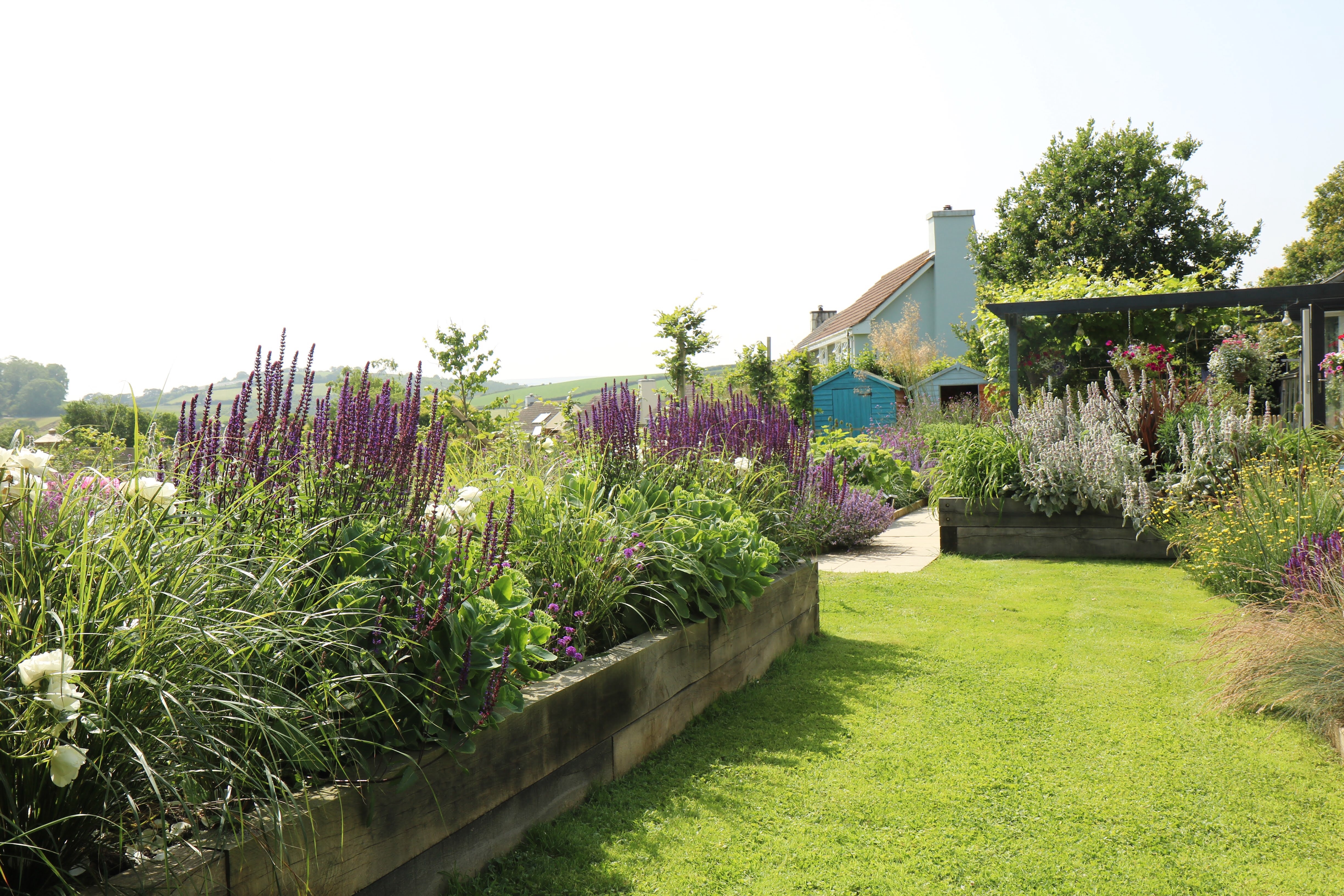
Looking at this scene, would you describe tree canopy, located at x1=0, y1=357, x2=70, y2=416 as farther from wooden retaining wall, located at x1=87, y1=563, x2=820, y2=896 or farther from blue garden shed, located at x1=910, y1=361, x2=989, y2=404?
Answer: blue garden shed, located at x1=910, y1=361, x2=989, y2=404

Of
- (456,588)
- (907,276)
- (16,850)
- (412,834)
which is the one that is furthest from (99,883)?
(907,276)

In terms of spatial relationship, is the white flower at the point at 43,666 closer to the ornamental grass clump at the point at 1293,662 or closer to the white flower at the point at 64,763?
the white flower at the point at 64,763

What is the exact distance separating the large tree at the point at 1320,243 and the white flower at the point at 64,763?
29584 millimetres

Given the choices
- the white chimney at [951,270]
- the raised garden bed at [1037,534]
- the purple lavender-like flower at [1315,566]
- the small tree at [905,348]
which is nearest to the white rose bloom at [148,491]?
the purple lavender-like flower at [1315,566]

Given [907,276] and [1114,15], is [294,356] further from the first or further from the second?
[907,276]

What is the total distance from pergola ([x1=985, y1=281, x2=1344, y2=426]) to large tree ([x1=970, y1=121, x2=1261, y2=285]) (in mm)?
11719

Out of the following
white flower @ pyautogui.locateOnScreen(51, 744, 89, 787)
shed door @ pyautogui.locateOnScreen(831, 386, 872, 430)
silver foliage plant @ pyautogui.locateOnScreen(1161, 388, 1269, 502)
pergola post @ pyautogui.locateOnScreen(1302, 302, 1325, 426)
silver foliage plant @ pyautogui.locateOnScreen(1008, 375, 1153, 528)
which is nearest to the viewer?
white flower @ pyautogui.locateOnScreen(51, 744, 89, 787)

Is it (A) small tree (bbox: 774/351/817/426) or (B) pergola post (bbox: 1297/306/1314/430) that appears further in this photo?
(A) small tree (bbox: 774/351/817/426)

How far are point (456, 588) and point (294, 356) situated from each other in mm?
755

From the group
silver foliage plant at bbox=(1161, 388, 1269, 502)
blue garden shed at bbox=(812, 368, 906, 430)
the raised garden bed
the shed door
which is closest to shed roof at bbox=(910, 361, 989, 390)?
blue garden shed at bbox=(812, 368, 906, 430)

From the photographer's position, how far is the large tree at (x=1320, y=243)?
24609mm

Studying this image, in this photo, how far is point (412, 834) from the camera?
1.80 m

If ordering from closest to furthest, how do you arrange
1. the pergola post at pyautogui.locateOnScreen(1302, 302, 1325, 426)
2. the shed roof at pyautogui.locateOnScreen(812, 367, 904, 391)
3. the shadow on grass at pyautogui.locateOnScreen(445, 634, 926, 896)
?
the shadow on grass at pyautogui.locateOnScreen(445, 634, 926, 896) < the pergola post at pyautogui.locateOnScreen(1302, 302, 1325, 426) < the shed roof at pyautogui.locateOnScreen(812, 367, 904, 391)

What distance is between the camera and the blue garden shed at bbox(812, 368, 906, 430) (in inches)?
789
